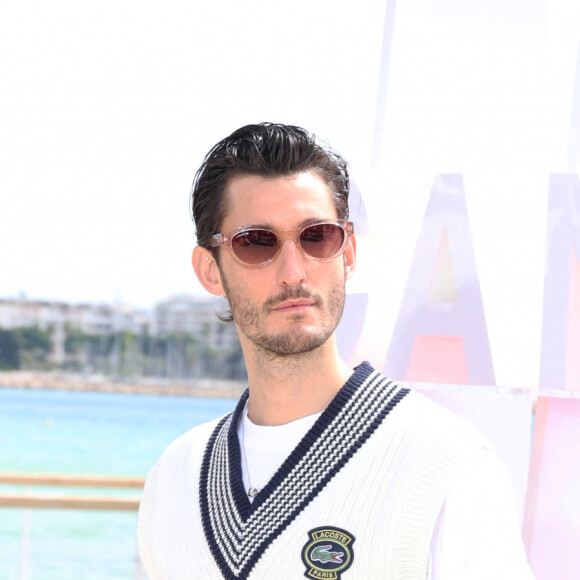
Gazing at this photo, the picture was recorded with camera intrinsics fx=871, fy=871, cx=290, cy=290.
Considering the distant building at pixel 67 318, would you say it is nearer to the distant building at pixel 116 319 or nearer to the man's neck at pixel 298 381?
the distant building at pixel 116 319

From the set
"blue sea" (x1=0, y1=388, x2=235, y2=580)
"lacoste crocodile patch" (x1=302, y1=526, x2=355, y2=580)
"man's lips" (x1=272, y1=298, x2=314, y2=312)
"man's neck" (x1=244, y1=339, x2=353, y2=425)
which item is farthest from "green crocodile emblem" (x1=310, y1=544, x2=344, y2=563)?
"blue sea" (x1=0, y1=388, x2=235, y2=580)

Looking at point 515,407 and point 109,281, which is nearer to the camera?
point 515,407

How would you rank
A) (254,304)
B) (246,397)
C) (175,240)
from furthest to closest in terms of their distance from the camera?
(175,240) < (246,397) < (254,304)

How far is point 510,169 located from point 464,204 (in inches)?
5.2

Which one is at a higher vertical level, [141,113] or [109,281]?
[141,113]

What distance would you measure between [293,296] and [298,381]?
6.0 inches

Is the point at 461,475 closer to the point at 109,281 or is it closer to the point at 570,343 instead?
the point at 570,343

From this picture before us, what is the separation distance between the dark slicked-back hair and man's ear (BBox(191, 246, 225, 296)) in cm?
2

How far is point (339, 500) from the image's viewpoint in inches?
53.2

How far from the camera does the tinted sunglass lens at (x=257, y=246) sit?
1.50m

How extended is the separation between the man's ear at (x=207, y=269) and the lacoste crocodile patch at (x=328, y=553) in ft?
1.80

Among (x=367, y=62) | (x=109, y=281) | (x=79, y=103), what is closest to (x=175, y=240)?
(x=109, y=281)

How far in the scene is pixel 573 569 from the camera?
1891mm

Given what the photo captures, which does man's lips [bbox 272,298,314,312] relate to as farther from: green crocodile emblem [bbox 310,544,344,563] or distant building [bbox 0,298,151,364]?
distant building [bbox 0,298,151,364]
